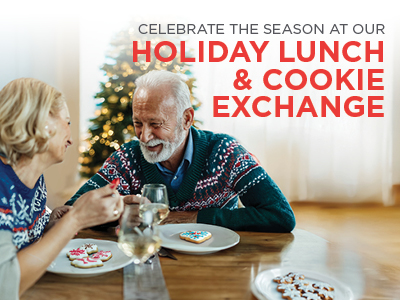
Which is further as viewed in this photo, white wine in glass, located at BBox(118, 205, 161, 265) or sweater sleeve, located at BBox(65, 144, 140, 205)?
Result: sweater sleeve, located at BBox(65, 144, 140, 205)

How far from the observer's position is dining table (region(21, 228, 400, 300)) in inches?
37.3

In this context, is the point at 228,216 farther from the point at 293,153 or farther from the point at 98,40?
the point at 98,40

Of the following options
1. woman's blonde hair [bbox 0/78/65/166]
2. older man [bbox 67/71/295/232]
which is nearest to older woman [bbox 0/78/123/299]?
woman's blonde hair [bbox 0/78/65/166]

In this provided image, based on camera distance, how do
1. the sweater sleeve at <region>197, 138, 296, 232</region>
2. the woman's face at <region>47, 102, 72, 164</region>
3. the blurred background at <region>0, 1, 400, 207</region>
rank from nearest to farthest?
1. the woman's face at <region>47, 102, 72, 164</region>
2. the sweater sleeve at <region>197, 138, 296, 232</region>
3. the blurred background at <region>0, 1, 400, 207</region>

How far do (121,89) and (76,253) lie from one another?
284 centimetres

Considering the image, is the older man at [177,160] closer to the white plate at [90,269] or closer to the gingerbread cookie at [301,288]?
the white plate at [90,269]

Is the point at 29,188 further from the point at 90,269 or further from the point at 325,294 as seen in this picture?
the point at 325,294

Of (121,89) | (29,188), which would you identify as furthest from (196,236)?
(121,89)

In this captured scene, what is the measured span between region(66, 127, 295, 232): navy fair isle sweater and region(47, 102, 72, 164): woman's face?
62 centimetres

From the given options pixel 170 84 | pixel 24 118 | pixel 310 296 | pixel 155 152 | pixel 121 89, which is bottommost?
pixel 310 296

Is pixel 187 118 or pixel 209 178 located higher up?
pixel 187 118

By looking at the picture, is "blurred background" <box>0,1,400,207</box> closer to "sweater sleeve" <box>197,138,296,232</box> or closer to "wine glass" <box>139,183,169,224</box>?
"sweater sleeve" <box>197,138,296,232</box>

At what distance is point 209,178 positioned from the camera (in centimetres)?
194

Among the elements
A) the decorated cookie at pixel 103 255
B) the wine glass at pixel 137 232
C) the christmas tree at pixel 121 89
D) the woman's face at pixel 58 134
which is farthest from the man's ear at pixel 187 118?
the christmas tree at pixel 121 89
